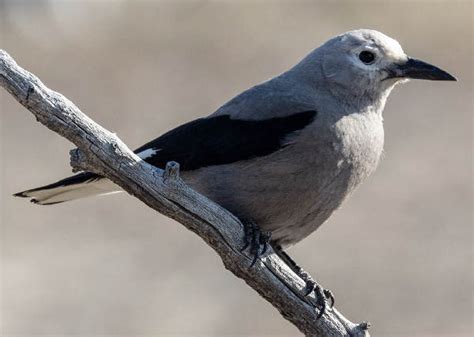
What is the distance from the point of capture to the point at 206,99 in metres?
16.0

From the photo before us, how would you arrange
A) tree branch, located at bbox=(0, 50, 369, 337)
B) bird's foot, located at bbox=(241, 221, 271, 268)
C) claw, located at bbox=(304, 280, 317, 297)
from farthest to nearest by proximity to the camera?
claw, located at bbox=(304, 280, 317, 297)
bird's foot, located at bbox=(241, 221, 271, 268)
tree branch, located at bbox=(0, 50, 369, 337)

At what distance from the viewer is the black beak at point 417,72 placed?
5703 millimetres

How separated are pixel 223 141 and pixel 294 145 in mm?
385

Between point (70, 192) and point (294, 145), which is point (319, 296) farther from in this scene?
point (70, 192)

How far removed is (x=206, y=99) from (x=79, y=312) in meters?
6.54

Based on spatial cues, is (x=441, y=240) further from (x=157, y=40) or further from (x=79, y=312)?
(x=157, y=40)

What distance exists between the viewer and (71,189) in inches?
227

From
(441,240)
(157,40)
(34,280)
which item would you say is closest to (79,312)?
(34,280)

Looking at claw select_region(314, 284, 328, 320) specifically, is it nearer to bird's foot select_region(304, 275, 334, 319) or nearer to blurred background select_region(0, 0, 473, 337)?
bird's foot select_region(304, 275, 334, 319)

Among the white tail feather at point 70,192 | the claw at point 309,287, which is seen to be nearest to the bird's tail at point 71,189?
the white tail feather at point 70,192

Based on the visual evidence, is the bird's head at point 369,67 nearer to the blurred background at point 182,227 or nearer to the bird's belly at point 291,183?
the bird's belly at point 291,183

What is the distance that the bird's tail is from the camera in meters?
5.66

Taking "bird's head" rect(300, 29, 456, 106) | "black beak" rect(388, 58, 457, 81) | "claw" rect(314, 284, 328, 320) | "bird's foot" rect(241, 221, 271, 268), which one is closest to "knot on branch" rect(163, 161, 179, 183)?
"bird's foot" rect(241, 221, 271, 268)

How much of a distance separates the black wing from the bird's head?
0.31 metres
